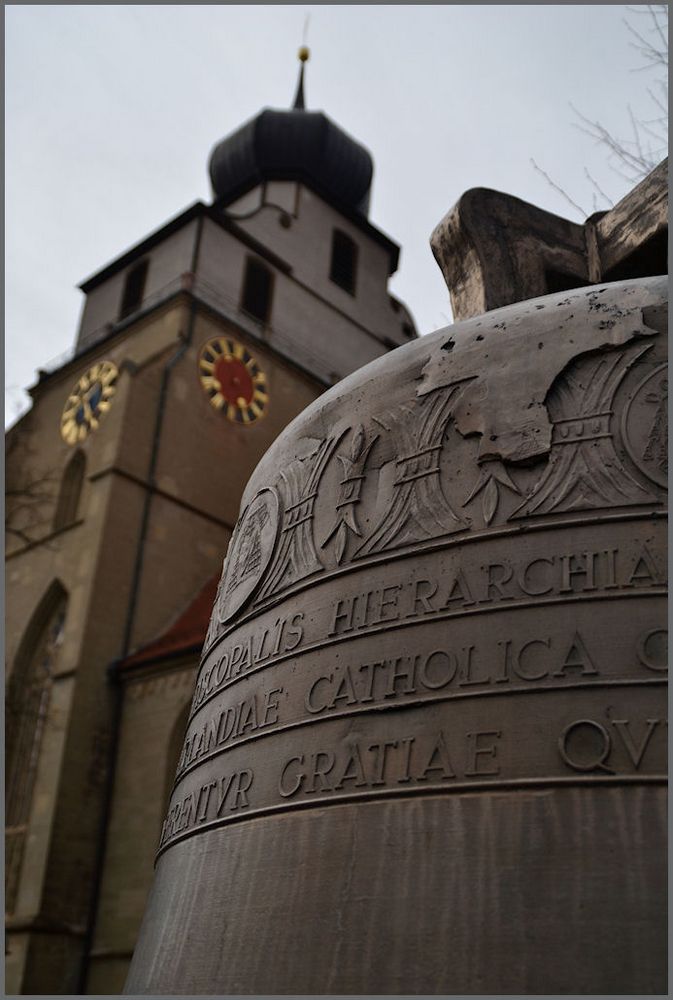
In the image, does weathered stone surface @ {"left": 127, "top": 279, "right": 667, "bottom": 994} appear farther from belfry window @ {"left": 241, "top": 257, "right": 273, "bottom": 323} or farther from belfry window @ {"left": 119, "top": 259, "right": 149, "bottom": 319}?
belfry window @ {"left": 119, "top": 259, "right": 149, "bottom": 319}

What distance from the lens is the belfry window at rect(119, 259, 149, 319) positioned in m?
25.5

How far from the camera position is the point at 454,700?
2.17 meters

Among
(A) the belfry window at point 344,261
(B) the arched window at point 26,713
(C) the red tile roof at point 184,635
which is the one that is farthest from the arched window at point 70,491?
(A) the belfry window at point 344,261

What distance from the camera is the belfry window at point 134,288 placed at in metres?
25.5

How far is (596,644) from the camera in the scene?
2.07 m

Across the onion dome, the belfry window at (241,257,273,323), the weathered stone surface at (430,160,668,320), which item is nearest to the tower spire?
the onion dome

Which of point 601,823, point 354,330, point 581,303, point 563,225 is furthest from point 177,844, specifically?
point 354,330

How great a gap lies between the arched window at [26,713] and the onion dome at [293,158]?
600 inches

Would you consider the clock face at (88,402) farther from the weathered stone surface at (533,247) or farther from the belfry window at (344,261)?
the weathered stone surface at (533,247)

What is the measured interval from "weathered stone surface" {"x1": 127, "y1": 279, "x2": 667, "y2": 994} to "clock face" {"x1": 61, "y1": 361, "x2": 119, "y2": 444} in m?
19.7

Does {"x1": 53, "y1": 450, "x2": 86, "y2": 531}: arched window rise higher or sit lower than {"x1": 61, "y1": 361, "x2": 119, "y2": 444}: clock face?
lower

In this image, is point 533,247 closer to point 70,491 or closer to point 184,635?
point 184,635

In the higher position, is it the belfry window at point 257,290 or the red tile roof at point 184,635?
the belfry window at point 257,290

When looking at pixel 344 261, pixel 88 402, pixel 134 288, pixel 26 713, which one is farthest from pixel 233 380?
pixel 26 713
